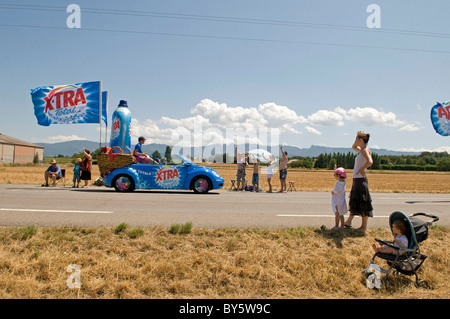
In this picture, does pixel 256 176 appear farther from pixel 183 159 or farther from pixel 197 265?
pixel 197 265

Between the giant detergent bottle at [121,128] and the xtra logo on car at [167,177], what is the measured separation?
3.47m

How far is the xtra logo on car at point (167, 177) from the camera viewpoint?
1252cm

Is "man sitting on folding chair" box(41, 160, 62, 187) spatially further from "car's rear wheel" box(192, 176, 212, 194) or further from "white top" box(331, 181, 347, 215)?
"white top" box(331, 181, 347, 215)

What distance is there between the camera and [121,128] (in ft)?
50.1

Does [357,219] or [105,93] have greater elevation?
[105,93]

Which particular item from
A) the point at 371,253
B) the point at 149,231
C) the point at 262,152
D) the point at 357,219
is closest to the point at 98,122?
the point at 262,152

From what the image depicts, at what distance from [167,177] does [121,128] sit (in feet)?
14.6

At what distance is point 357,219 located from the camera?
769 cm

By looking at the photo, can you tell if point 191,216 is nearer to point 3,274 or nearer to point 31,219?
point 31,219

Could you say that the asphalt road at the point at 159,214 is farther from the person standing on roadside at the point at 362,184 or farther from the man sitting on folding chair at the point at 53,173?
the man sitting on folding chair at the point at 53,173

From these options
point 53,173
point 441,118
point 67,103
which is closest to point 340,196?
point 441,118
